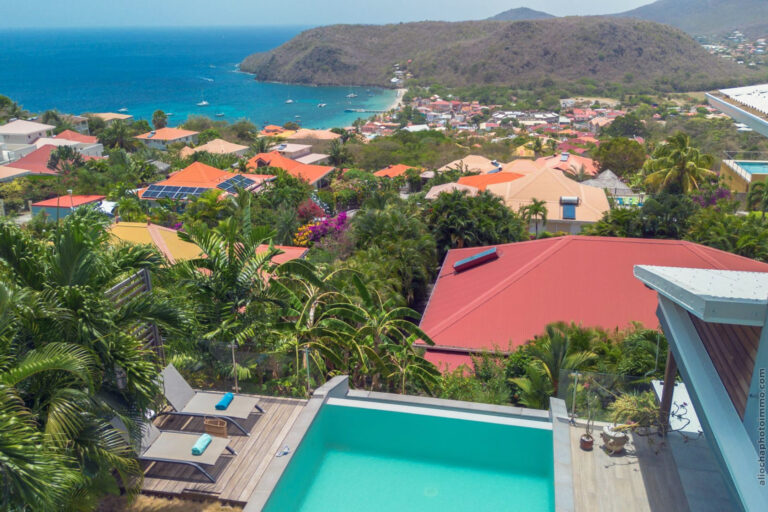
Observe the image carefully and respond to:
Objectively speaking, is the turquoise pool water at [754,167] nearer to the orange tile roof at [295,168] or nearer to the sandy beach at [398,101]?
the orange tile roof at [295,168]

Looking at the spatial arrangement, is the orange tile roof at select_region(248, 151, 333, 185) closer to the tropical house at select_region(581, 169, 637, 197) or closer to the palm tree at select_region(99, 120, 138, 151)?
the tropical house at select_region(581, 169, 637, 197)

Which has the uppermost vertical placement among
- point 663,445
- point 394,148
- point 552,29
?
point 552,29

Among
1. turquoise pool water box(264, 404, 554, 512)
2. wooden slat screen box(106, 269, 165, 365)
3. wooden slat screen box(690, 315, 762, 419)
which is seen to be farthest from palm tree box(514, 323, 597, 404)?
wooden slat screen box(106, 269, 165, 365)

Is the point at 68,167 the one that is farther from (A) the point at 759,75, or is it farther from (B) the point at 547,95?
(A) the point at 759,75

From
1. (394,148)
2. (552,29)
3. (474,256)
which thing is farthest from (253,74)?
(474,256)

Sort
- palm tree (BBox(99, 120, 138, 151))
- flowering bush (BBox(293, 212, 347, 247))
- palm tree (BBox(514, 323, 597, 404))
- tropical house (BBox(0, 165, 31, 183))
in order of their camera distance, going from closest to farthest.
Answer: palm tree (BBox(514, 323, 597, 404)) → flowering bush (BBox(293, 212, 347, 247)) → tropical house (BBox(0, 165, 31, 183)) → palm tree (BBox(99, 120, 138, 151))

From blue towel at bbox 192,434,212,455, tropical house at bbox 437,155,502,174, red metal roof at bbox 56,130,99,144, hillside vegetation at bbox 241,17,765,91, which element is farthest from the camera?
hillside vegetation at bbox 241,17,765,91

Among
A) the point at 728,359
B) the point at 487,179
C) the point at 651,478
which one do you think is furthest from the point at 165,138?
the point at 728,359
